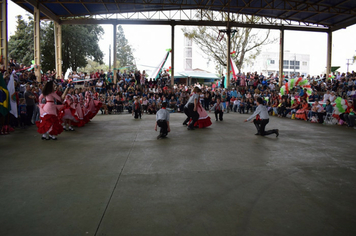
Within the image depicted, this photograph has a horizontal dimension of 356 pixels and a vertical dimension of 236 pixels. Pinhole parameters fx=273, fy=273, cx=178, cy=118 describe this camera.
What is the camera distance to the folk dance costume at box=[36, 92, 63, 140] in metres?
7.89

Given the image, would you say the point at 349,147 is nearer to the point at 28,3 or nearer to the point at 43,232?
the point at 43,232

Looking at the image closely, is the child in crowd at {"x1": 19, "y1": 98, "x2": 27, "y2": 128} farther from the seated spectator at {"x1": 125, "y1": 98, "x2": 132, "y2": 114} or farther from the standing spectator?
the seated spectator at {"x1": 125, "y1": 98, "x2": 132, "y2": 114}

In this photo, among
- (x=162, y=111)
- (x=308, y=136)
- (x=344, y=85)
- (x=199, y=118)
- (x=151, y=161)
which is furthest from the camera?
(x=344, y=85)

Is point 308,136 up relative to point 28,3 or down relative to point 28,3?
down

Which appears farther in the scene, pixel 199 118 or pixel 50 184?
pixel 199 118

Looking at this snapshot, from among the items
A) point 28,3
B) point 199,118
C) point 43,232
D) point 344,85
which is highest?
point 28,3

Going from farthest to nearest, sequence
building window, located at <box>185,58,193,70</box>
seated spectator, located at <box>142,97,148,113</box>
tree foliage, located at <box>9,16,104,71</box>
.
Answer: building window, located at <box>185,58,193,70</box>
tree foliage, located at <box>9,16,104,71</box>
seated spectator, located at <box>142,97,148,113</box>

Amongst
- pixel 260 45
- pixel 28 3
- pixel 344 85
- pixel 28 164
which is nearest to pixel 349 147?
pixel 28 164

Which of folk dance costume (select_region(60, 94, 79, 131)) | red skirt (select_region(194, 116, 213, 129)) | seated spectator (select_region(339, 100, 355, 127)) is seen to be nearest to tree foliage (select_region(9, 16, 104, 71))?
folk dance costume (select_region(60, 94, 79, 131))

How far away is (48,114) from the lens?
7.91 metres

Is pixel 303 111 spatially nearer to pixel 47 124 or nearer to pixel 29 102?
pixel 47 124

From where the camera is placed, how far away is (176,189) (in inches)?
161

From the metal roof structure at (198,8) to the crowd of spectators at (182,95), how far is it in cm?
474

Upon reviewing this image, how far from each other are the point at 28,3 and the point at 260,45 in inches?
984
